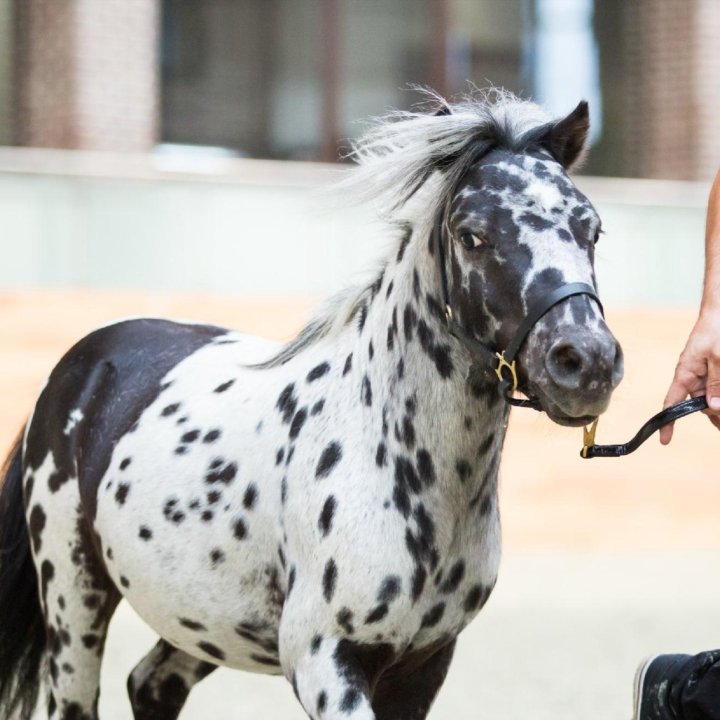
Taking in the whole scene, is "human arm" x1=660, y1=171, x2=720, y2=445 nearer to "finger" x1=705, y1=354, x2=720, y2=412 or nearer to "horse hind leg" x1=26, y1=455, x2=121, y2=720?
"finger" x1=705, y1=354, x2=720, y2=412

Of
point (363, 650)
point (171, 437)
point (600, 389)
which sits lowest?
point (363, 650)

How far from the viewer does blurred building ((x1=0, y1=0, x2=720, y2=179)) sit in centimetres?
1008

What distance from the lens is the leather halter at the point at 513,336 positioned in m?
2.78

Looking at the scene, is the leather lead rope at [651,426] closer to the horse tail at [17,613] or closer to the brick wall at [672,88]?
the horse tail at [17,613]

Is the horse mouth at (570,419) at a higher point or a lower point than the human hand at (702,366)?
lower

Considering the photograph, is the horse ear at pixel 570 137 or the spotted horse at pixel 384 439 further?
the horse ear at pixel 570 137

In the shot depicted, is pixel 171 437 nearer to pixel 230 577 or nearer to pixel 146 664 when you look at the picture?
pixel 230 577

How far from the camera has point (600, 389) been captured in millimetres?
2727

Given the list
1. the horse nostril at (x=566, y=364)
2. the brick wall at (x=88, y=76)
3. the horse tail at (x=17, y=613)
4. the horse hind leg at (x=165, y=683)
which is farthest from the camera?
the brick wall at (x=88, y=76)

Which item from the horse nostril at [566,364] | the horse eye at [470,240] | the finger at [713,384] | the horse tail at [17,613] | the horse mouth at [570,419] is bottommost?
the horse tail at [17,613]

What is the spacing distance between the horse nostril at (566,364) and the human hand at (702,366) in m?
0.39

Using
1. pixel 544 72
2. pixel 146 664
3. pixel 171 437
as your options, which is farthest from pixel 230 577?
pixel 544 72

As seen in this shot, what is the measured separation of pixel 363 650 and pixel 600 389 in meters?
0.80

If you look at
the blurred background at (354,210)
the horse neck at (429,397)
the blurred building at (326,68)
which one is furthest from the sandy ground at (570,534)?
the horse neck at (429,397)
